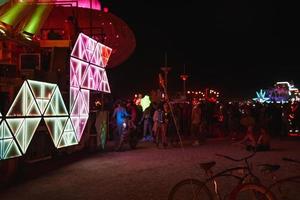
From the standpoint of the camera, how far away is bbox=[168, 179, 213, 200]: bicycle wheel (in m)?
6.54

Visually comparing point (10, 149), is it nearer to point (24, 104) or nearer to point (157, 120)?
point (24, 104)

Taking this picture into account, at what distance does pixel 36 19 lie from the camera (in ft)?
44.8

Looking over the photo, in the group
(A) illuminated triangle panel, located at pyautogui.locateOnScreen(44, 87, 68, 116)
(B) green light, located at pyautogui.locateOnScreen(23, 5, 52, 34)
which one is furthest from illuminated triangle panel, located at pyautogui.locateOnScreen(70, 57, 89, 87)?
(B) green light, located at pyautogui.locateOnScreen(23, 5, 52, 34)

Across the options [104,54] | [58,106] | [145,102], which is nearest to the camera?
[58,106]

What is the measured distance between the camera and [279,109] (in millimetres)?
24797

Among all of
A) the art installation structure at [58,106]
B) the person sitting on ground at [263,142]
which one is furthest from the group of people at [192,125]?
the art installation structure at [58,106]

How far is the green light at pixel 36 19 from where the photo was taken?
13.3 m

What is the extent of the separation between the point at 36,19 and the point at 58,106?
10.0ft

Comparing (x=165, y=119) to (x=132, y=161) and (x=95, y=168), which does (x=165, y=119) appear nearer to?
(x=132, y=161)

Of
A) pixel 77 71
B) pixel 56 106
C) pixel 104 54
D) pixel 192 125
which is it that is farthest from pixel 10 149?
pixel 192 125

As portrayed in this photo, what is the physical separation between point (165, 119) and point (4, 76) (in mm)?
9914

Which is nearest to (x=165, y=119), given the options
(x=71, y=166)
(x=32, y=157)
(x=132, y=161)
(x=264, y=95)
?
(x=132, y=161)

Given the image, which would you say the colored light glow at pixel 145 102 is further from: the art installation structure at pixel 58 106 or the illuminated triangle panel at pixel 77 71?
the illuminated triangle panel at pixel 77 71

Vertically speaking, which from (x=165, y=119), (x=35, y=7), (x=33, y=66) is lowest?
(x=165, y=119)
